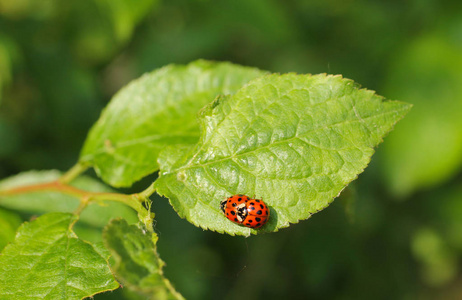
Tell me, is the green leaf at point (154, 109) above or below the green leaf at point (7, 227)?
above

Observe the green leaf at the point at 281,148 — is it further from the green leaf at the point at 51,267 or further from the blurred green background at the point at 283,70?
the blurred green background at the point at 283,70

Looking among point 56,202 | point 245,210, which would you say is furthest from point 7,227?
point 245,210

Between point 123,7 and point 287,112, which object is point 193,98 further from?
point 123,7

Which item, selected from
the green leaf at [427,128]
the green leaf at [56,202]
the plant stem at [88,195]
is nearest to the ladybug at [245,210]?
the plant stem at [88,195]

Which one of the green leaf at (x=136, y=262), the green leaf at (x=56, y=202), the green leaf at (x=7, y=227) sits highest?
the green leaf at (x=136, y=262)

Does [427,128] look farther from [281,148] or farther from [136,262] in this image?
[136,262]

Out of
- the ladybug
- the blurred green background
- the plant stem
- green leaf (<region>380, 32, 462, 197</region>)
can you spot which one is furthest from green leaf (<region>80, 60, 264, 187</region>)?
green leaf (<region>380, 32, 462, 197</region>)
